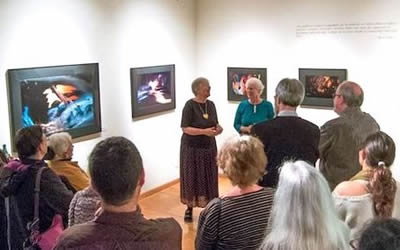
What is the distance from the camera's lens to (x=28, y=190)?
103 inches

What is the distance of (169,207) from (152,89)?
1564 mm

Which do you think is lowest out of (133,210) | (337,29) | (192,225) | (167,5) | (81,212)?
(192,225)

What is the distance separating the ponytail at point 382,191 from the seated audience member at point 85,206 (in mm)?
1418

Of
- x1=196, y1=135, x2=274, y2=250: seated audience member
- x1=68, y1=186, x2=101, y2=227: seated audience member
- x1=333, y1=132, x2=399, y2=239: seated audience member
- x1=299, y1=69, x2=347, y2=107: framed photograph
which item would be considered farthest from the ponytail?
x1=299, y1=69, x2=347, y2=107: framed photograph

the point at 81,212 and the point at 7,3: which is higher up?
the point at 7,3

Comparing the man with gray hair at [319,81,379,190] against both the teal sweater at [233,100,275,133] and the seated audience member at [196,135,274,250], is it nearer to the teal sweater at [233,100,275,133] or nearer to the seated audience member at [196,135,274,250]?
the seated audience member at [196,135,274,250]

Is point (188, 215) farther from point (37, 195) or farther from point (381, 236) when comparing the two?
point (381, 236)

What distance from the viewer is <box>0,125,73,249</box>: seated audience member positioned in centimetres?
263

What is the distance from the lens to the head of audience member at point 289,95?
3.20 meters

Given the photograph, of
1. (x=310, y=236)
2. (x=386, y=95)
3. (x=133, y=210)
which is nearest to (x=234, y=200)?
(x=310, y=236)

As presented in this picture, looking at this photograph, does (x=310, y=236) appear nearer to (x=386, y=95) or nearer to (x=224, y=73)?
(x=386, y=95)

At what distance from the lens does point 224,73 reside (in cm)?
679

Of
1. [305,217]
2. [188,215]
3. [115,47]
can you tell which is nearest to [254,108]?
[188,215]

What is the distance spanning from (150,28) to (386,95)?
3055mm
